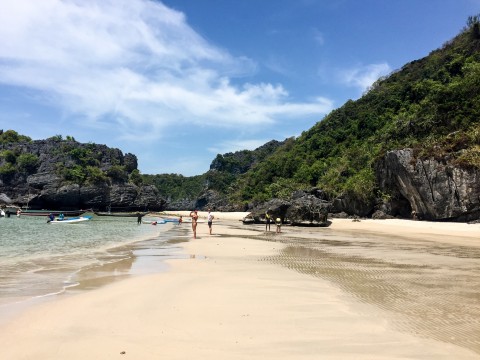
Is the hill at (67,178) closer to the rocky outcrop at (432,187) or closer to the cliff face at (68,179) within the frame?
the cliff face at (68,179)

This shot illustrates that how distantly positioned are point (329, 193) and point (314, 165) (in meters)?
17.0

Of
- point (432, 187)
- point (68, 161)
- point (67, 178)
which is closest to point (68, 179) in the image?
point (67, 178)

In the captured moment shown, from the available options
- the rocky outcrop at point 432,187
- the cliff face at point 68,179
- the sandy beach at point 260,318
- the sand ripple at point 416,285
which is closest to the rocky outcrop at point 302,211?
the rocky outcrop at point 432,187

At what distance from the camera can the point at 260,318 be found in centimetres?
535

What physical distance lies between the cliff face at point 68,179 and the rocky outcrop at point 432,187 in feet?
265

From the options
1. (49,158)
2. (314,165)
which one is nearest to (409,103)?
(314,165)

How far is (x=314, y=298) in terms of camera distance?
21.4ft

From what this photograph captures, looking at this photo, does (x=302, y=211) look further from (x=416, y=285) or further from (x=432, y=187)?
(x=416, y=285)

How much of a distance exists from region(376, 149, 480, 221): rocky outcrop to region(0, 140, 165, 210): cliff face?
80.7 meters

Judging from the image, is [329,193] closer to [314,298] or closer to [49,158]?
[314,298]

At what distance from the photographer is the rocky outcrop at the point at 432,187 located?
2898 cm

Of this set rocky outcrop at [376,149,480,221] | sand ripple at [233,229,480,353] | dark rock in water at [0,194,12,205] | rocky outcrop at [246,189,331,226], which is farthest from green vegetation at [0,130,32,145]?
sand ripple at [233,229,480,353]

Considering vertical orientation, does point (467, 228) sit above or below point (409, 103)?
below

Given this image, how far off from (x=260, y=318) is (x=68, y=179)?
101736 mm
